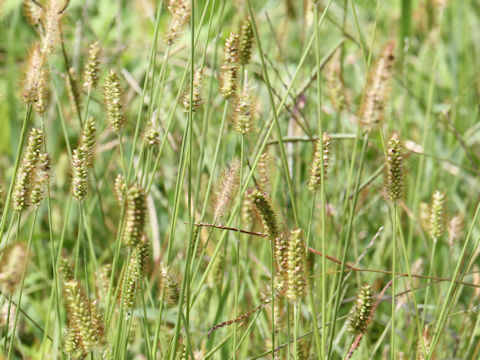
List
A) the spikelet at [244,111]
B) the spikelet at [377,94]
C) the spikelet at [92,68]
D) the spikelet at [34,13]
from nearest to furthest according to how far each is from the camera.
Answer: the spikelet at [377,94], the spikelet at [244,111], the spikelet at [92,68], the spikelet at [34,13]

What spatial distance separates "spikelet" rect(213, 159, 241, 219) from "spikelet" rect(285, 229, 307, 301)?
8.0 inches

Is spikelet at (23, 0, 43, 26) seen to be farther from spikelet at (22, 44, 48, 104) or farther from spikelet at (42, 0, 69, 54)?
spikelet at (22, 44, 48, 104)

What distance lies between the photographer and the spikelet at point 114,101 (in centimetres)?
115

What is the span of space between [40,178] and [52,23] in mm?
275

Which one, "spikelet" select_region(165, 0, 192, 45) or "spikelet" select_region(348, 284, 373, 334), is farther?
"spikelet" select_region(165, 0, 192, 45)

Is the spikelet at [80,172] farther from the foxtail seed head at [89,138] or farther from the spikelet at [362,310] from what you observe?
the spikelet at [362,310]

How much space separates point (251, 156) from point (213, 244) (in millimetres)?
379

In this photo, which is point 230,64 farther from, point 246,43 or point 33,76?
point 33,76

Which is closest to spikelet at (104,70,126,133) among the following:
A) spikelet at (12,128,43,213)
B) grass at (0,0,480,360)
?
grass at (0,0,480,360)

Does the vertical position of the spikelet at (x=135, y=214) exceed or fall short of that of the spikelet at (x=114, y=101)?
it falls short

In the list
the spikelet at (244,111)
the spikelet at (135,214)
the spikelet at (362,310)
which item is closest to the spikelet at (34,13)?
the spikelet at (244,111)

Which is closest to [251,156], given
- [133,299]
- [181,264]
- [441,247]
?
[181,264]

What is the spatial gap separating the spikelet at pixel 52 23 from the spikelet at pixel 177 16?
0.61 feet

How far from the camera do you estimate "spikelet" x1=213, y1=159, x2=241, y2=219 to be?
3.87ft
